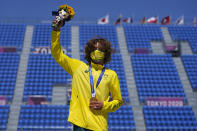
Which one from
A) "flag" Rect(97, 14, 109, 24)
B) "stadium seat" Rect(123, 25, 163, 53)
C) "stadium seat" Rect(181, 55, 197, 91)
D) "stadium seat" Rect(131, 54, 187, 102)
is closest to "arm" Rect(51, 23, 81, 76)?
"stadium seat" Rect(131, 54, 187, 102)

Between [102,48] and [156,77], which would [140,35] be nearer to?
[156,77]

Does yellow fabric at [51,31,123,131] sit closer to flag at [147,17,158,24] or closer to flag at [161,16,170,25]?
flag at [161,16,170,25]

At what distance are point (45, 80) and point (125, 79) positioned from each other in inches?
208

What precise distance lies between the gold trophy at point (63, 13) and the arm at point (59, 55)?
0.36 ft

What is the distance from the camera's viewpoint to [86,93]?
7.47 ft

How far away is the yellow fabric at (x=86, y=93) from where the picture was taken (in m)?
2.21

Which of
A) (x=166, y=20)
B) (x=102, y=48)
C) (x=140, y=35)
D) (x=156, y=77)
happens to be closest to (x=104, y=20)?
(x=140, y=35)

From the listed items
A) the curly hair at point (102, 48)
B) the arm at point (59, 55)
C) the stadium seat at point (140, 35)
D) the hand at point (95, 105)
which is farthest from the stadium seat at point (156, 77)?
the hand at point (95, 105)

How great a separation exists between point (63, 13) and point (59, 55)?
0.45 metres

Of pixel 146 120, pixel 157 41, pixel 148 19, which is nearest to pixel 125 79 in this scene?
pixel 146 120

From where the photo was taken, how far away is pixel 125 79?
14859 millimetres

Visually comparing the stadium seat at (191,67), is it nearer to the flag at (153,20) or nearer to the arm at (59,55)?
the flag at (153,20)

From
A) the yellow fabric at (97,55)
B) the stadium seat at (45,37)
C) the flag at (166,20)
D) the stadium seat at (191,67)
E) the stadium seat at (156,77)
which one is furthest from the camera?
the flag at (166,20)

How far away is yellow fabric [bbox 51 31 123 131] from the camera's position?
2209 millimetres
